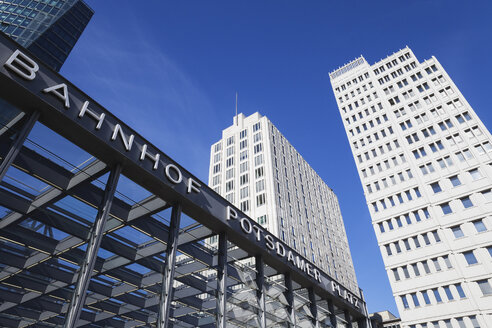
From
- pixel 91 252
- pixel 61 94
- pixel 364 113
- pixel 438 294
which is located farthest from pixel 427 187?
pixel 61 94

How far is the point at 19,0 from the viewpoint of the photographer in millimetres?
86500

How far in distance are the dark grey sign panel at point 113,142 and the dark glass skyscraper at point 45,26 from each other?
72.6 meters

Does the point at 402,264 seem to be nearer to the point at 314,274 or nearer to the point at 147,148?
the point at 314,274

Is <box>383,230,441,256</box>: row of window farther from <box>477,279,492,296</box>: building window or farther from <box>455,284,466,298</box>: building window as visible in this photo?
<box>477,279,492,296</box>: building window

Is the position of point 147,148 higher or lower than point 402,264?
lower

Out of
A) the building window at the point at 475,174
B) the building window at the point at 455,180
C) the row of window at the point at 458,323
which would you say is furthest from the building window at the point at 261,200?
the building window at the point at 475,174

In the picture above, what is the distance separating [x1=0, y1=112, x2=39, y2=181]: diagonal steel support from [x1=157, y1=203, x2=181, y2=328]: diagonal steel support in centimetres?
694

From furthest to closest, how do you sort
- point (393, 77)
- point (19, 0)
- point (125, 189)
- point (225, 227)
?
point (19, 0)
point (393, 77)
point (225, 227)
point (125, 189)

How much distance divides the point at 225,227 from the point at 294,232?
5660cm

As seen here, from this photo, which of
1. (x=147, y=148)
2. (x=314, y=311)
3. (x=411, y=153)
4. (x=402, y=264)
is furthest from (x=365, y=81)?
(x=147, y=148)

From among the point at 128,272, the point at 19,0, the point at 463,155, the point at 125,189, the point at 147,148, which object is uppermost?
the point at 19,0

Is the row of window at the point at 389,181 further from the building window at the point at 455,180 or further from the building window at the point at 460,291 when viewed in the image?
the building window at the point at 460,291

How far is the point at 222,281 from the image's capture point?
55.0 feet

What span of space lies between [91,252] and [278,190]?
6355cm
